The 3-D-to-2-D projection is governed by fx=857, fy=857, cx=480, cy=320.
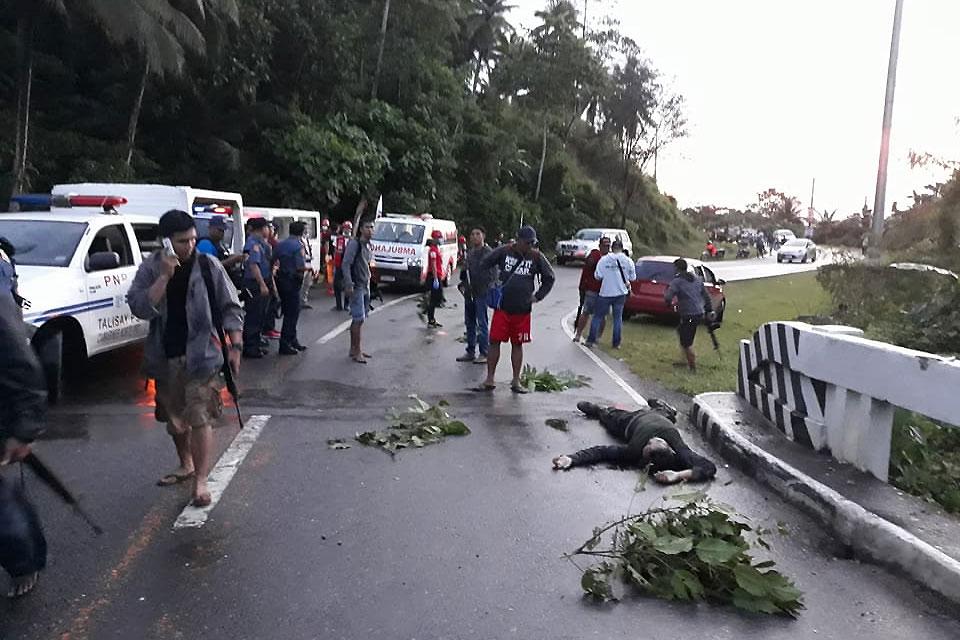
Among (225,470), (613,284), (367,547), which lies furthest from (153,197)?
(367,547)

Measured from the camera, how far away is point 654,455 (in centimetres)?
625

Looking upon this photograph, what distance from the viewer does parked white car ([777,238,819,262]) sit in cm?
5219

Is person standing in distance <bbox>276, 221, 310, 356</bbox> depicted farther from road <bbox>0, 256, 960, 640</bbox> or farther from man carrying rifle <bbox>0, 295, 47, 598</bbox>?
man carrying rifle <bbox>0, 295, 47, 598</bbox>

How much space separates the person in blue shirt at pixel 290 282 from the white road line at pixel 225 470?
11.9ft

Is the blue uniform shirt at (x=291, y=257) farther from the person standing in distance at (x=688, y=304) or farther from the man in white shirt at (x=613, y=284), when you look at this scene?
the person standing in distance at (x=688, y=304)

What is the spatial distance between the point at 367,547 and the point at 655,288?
13581 millimetres

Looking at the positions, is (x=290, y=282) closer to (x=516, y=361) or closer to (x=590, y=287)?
(x=516, y=361)

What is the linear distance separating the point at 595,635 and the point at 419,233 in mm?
18049

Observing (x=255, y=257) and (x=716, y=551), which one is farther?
(x=255, y=257)

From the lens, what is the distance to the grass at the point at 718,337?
10.9 meters

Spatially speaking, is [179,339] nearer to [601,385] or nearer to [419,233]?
[601,385]

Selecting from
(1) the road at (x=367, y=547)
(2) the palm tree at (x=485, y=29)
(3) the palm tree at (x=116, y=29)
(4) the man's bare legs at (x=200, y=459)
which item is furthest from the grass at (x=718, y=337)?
(2) the palm tree at (x=485, y=29)

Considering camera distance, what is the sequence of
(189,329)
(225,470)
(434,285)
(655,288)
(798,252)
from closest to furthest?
(189,329)
(225,470)
(434,285)
(655,288)
(798,252)

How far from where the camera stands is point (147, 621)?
12.3 feet
